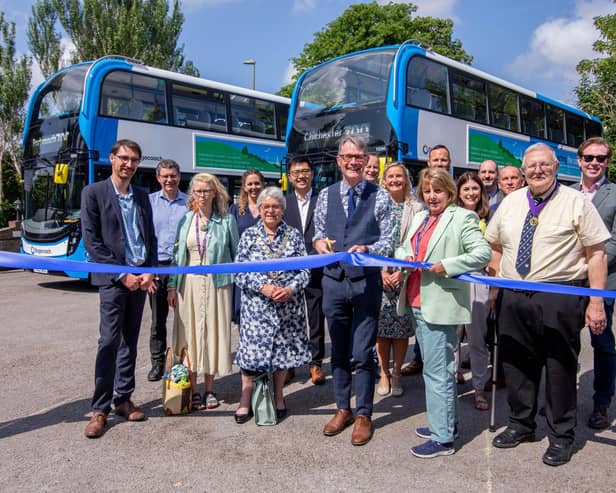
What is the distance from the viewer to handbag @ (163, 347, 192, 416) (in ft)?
13.6

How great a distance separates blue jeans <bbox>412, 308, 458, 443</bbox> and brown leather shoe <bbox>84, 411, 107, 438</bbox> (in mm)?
2226

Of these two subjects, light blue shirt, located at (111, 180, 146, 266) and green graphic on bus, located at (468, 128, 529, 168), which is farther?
green graphic on bus, located at (468, 128, 529, 168)

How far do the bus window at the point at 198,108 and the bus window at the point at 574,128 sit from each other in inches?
377

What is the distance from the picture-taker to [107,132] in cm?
1030

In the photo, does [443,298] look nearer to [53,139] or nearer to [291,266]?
[291,266]

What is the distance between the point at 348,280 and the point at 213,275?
1.21m

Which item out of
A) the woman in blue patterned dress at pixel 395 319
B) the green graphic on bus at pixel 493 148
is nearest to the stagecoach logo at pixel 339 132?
the green graphic on bus at pixel 493 148

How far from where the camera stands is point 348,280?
12.2ft

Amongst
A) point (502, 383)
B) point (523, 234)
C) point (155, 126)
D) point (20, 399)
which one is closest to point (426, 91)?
point (155, 126)

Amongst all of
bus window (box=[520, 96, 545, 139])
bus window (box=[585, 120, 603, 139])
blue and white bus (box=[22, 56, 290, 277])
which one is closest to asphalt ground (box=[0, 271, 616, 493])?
blue and white bus (box=[22, 56, 290, 277])

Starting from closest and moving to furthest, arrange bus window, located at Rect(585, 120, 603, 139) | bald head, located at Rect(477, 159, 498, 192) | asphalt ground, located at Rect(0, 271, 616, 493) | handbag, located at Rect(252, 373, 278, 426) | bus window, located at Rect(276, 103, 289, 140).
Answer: asphalt ground, located at Rect(0, 271, 616, 493) → handbag, located at Rect(252, 373, 278, 426) → bald head, located at Rect(477, 159, 498, 192) → bus window, located at Rect(276, 103, 289, 140) → bus window, located at Rect(585, 120, 603, 139)

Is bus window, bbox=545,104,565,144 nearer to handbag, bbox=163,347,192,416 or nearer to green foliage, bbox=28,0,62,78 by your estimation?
handbag, bbox=163,347,192,416

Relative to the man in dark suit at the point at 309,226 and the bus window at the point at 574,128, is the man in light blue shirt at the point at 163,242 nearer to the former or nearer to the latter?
the man in dark suit at the point at 309,226

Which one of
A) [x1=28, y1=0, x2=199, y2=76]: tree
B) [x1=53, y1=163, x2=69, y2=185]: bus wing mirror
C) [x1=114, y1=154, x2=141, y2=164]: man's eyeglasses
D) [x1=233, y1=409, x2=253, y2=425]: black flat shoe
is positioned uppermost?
[x1=28, y1=0, x2=199, y2=76]: tree
